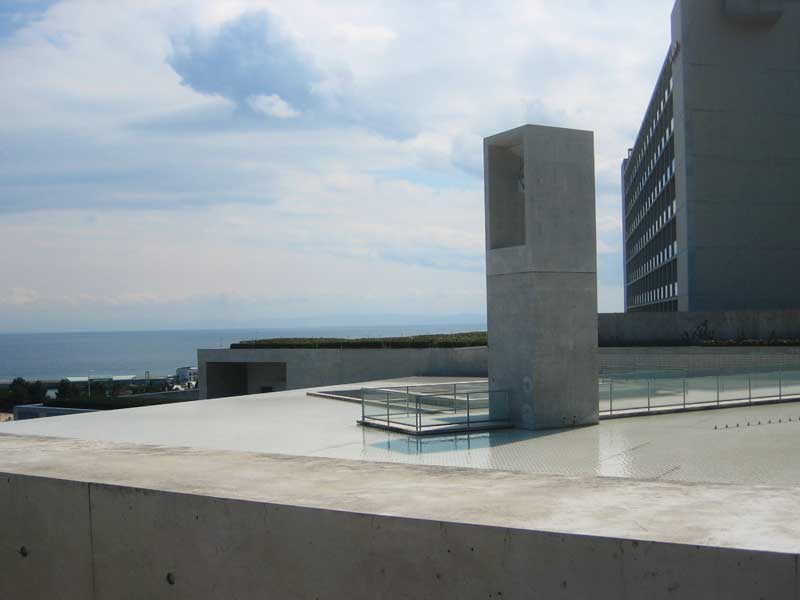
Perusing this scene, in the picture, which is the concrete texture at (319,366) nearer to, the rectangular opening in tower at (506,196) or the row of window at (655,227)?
the rectangular opening in tower at (506,196)

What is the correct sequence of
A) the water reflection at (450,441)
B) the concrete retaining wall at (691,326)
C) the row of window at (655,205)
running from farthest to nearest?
the row of window at (655,205)
the concrete retaining wall at (691,326)
the water reflection at (450,441)

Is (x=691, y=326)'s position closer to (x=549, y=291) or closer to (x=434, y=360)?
(x=434, y=360)

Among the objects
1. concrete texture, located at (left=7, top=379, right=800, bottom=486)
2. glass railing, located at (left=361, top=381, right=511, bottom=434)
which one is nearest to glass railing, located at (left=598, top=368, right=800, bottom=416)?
concrete texture, located at (left=7, top=379, right=800, bottom=486)

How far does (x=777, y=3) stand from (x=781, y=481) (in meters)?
37.3

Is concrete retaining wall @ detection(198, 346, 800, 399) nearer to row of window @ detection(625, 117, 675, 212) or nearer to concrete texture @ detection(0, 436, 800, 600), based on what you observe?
concrete texture @ detection(0, 436, 800, 600)

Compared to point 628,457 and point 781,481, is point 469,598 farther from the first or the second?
point 628,457

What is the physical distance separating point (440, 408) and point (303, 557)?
36.8 ft

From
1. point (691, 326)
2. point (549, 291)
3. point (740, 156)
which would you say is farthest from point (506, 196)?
point (740, 156)

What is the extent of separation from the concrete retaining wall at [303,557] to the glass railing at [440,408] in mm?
10117

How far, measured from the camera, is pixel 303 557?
3.53m

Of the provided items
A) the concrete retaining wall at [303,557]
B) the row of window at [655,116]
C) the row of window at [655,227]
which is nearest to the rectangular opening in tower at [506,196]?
the concrete retaining wall at [303,557]

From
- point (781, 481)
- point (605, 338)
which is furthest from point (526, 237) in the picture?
point (605, 338)

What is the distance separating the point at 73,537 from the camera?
167 inches

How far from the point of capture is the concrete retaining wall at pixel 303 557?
2845 millimetres
